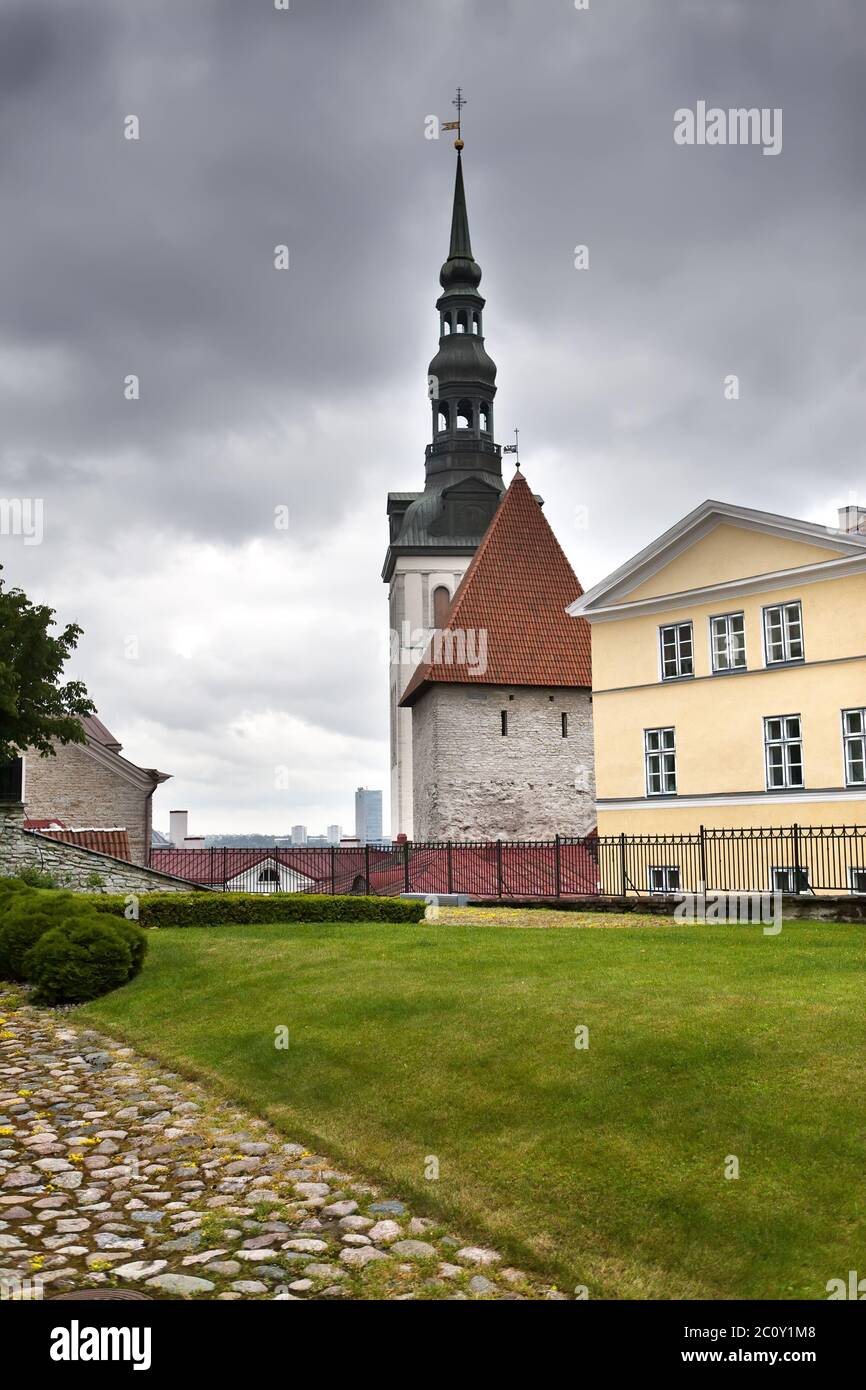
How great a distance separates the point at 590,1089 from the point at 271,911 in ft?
43.0

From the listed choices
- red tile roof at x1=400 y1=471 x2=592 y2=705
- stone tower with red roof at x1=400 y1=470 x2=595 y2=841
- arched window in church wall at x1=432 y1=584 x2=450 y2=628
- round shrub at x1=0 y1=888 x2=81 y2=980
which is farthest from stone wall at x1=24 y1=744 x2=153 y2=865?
arched window in church wall at x1=432 y1=584 x2=450 y2=628

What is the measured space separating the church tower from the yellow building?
34560 mm

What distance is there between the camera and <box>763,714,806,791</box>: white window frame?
26.3 m

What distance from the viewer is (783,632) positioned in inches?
1059

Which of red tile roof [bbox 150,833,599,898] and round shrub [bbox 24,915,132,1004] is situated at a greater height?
red tile roof [bbox 150,833,599,898]

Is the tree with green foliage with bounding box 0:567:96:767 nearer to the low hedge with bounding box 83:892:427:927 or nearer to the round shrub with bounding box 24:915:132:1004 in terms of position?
the low hedge with bounding box 83:892:427:927

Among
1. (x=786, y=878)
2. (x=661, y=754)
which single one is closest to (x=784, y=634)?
(x=661, y=754)

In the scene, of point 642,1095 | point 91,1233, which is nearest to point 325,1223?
point 91,1233

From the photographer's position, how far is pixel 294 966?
14.5m

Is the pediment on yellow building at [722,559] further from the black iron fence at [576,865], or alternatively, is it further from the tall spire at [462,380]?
the tall spire at [462,380]

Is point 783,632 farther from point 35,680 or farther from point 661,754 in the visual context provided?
point 35,680

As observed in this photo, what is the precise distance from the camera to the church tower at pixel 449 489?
213 feet

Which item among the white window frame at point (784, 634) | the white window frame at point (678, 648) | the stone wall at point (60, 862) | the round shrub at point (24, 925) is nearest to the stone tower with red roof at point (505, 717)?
the white window frame at point (678, 648)

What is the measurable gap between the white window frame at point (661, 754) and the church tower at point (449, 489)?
116 feet
